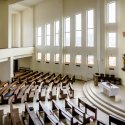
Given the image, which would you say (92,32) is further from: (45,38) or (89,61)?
(45,38)

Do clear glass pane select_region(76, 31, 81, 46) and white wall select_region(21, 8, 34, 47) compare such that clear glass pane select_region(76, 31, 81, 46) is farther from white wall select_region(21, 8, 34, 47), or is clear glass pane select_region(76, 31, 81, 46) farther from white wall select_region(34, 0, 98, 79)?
white wall select_region(21, 8, 34, 47)

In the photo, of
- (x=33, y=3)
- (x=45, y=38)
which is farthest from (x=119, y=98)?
(x=33, y=3)

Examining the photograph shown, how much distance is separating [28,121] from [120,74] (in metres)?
8.04

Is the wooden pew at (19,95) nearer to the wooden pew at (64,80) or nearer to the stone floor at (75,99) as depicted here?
the stone floor at (75,99)

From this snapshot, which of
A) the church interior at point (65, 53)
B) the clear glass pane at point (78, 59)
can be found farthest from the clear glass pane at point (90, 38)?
the clear glass pane at point (78, 59)

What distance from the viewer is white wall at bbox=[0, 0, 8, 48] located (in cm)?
1652

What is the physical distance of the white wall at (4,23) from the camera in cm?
1652

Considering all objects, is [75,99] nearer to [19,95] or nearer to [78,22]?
[19,95]

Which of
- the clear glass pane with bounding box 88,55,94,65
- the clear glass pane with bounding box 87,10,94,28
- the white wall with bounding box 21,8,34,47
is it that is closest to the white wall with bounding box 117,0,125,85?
the clear glass pane with bounding box 87,10,94,28

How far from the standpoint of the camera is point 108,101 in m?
9.57

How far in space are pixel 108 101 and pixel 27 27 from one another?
12.9 meters

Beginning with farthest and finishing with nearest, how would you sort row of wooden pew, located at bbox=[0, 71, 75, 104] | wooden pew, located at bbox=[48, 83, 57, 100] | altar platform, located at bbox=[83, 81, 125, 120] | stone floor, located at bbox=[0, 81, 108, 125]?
wooden pew, located at bbox=[48, 83, 57, 100]
row of wooden pew, located at bbox=[0, 71, 75, 104]
altar platform, located at bbox=[83, 81, 125, 120]
stone floor, located at bbox=[0, 81, 108, 125]

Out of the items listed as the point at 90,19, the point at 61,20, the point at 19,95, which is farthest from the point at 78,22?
the point at 19,95

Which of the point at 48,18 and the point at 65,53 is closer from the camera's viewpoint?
the point at 65,53
